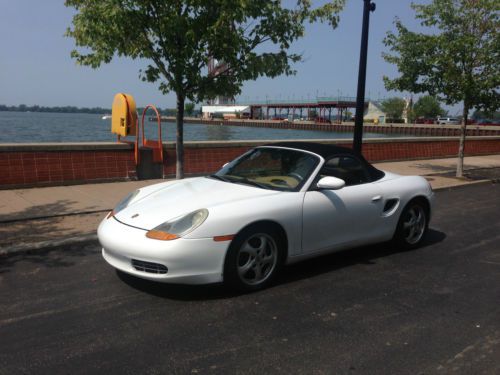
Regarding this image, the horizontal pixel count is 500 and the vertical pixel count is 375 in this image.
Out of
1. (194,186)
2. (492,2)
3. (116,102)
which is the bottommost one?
(194,186)

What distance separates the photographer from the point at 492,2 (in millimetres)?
12531

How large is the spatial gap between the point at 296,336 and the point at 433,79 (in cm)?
1146

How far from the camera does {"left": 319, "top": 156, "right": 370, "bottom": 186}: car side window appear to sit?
5105 mm

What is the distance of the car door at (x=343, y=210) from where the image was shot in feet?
15.4

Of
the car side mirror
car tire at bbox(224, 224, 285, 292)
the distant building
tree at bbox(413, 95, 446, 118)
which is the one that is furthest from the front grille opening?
the distant building

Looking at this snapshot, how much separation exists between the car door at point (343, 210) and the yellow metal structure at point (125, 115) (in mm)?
6334

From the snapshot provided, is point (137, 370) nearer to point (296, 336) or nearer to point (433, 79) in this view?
point (296, 336)

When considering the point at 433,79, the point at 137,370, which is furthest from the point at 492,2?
the point at 137,370

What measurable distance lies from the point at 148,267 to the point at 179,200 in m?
0.76

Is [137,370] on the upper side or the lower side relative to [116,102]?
lower

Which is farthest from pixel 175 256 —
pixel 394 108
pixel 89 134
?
pixel 394 108

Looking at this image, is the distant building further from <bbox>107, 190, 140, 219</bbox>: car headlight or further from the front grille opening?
the front grille opening

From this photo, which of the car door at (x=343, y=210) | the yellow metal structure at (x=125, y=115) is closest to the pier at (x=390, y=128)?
the yellow metal structure at (x=125, y=115)

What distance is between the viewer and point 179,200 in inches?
177
